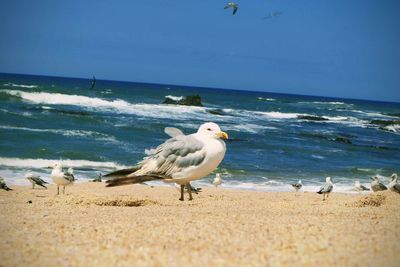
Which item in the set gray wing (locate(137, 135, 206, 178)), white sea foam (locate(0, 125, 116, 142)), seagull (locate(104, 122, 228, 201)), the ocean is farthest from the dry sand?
white sea foam (locate(0, 125, 116, 142))

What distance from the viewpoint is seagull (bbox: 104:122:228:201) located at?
706cm

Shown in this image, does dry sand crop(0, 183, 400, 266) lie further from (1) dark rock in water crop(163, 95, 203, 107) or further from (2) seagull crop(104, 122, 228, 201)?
(1) dark rock in water crop(163, 95, 203, 107)

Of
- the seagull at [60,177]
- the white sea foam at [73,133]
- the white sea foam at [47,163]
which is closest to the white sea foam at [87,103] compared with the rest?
the white sea foam at [73,133]

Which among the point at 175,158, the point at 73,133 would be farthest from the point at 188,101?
the point at 175,158

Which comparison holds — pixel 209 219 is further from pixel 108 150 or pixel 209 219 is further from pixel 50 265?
pixel 108 150

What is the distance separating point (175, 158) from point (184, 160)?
16cm

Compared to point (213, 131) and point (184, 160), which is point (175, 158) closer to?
point (184, 160)

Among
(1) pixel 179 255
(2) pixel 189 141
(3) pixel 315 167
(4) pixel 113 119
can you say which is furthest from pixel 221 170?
(4) pixel 113 119

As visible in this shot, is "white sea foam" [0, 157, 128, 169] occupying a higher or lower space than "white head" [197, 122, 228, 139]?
lower

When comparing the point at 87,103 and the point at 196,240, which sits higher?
the point at 196,240

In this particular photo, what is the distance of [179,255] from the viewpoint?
367 centimetres

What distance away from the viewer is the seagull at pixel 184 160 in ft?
23.2

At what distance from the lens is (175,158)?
7266mm

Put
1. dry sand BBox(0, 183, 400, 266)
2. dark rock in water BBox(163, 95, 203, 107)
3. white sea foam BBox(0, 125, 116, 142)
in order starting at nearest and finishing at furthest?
dry sand BBox(0, 183, 400, 266) → white sea foam BBox(0, 125, 116, 142) → dark rock in water BBox(163, 95, 203, 107)
